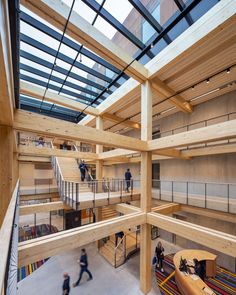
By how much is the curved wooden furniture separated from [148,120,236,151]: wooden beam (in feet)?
14.0

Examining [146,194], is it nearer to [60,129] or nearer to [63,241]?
[63,241]

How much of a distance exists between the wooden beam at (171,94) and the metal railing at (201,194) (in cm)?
410

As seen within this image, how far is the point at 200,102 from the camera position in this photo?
8.66m

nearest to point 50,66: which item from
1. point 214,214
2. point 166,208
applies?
point 166,208

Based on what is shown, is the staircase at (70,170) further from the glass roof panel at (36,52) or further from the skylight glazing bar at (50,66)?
the glass roof panel at (36,52)

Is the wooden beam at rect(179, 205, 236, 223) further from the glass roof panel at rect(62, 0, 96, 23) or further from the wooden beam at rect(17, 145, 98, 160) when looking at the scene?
the glass roof panel at rect(62, 0, 96, 23)

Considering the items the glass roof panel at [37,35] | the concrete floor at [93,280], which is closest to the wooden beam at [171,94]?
the glass roof panel at [37,35]

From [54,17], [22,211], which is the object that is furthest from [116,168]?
[54,17]

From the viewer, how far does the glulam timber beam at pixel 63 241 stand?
3.31m

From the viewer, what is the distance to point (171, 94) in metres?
7.26

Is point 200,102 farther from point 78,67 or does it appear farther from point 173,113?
point 78,67

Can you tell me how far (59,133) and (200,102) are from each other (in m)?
8.06

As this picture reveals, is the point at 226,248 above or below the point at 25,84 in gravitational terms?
below

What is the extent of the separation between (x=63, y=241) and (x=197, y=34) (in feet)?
21.9
